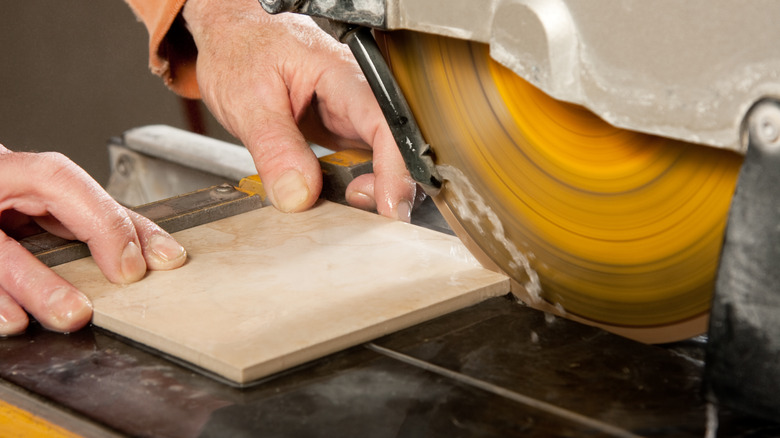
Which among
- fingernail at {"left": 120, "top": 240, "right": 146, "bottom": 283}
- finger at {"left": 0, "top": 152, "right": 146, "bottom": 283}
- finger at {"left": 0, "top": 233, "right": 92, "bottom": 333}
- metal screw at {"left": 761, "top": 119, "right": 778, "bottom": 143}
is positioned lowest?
finger at {"left": 0, "top": 233, "right": 92, "bottom": 333}

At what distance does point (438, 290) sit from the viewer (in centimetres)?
120

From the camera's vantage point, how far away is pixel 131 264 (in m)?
1.28

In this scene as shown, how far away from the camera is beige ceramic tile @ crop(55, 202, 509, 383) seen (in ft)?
3.49

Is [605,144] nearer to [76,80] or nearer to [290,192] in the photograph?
[290,192]

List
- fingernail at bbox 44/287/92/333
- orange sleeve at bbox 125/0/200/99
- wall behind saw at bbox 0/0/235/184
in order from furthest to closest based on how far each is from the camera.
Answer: wall behind saw at bbox 0/0/235/184 → orange sleeve at bbox 125/0/200/99 → fingernail at bbox 44/287/92/333

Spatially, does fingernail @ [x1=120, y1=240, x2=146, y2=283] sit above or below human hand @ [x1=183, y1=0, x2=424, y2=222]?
below

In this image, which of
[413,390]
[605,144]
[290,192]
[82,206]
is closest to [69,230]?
[82,206]

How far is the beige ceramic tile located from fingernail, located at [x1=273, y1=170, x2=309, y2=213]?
7cm

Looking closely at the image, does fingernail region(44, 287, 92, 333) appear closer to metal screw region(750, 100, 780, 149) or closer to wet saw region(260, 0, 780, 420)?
wet saw region(260, 0, 780, 420)

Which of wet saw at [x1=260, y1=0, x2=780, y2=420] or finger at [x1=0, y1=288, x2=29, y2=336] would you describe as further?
finger at [x1=0, y1=288, x2=29, y2=336]

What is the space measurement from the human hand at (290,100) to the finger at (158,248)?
0.29m

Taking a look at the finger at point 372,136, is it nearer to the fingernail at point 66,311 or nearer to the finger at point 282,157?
the finger at point 282,157

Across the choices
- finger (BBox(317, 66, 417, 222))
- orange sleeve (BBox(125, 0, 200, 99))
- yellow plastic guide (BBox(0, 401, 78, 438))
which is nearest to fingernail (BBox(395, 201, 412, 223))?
finger (BBox(317, 66, 417, 222))

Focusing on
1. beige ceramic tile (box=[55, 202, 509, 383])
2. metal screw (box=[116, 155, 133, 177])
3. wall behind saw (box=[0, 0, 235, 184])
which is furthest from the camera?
wall behind saw (box=[0, 0, 235, 184])
